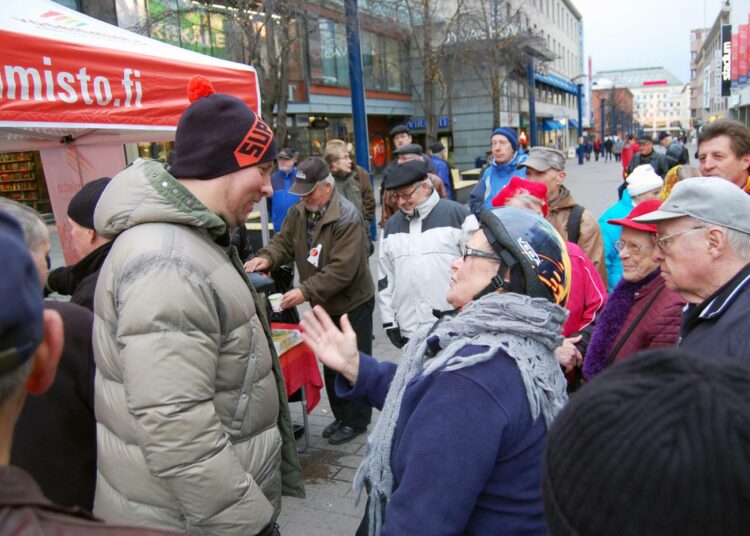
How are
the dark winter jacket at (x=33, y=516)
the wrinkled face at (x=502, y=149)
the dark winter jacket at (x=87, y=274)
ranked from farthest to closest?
the wrinkled face at (x=502, y=149) < the dark winter jacket at (x=87, y=274) < the dark winter jacket at (x=33, y=516)

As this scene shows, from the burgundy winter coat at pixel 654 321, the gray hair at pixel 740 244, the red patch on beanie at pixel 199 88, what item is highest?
the red patch on beanie at pixel 199 88

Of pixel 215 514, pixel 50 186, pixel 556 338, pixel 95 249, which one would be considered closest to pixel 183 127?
pixel 95 249

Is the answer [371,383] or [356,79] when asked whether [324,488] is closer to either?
[371,383]

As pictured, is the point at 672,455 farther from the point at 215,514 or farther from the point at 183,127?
the point at 183,127

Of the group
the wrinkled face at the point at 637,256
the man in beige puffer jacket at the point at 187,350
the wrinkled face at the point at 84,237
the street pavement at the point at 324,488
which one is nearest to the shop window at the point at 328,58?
the street pavement at the point at 324,488

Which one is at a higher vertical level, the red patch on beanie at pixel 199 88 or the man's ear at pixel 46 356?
the red patch on beanie at pixel 199 88

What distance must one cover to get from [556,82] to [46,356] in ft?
192

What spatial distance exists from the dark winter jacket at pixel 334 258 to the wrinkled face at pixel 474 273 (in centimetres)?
235

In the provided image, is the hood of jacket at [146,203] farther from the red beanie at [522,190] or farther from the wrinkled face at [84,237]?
the red beanie at [522,190]

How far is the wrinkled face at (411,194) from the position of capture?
4016mm

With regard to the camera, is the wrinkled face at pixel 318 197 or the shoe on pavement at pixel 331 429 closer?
the wrinkled face at pixel 318 197

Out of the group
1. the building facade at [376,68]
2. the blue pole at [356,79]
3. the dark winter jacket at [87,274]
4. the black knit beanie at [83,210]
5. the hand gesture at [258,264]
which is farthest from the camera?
the building facade at [376,68]

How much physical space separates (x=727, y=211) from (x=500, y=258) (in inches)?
40.0

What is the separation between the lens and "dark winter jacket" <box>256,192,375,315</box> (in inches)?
164
